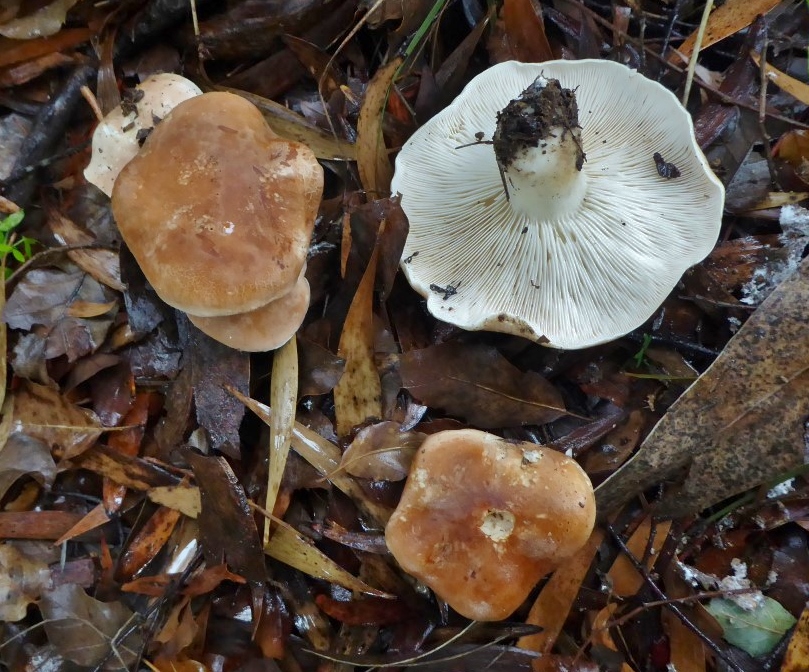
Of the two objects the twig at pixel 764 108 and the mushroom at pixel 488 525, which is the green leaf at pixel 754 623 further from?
the twig at pixel 764 108

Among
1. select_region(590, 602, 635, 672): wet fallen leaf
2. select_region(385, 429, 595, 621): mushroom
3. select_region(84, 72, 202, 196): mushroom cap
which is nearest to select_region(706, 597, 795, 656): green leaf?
select_region(590, 602, 635, 672): wet fallen leaf

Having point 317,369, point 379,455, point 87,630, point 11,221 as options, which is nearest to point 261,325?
point 317,369

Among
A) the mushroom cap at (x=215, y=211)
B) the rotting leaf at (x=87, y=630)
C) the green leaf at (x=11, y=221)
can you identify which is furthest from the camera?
the green leaf at (x=11, y=221)

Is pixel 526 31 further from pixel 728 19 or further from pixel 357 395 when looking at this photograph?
pixel 357 395

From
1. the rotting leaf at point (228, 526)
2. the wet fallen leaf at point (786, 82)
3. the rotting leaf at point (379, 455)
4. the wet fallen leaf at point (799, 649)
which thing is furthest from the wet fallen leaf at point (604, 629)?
the wet fallen leaf at point (786, 82)

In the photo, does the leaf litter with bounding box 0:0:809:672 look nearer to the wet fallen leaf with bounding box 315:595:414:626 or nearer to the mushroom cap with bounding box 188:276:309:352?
the wet fallen leaf with bounding box 315:595:414:626

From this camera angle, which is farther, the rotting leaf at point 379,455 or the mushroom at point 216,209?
the rotting leaf at point 379,455

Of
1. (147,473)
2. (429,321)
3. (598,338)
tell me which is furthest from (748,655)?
(147,473)
